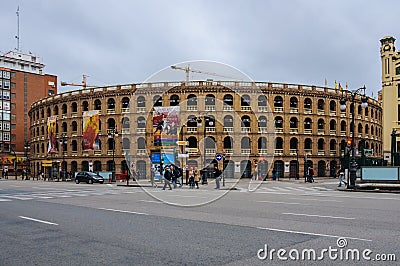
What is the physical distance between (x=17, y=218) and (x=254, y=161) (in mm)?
48320

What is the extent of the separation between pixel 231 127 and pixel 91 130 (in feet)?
68.7

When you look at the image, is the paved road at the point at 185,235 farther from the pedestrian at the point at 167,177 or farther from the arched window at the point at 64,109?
the arched window at the point at 64,109

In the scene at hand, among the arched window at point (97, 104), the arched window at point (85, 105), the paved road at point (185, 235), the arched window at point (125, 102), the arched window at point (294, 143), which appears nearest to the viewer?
the paved road at point (185, 235)

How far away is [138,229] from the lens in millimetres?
11148

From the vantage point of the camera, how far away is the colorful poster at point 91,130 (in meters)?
62.1

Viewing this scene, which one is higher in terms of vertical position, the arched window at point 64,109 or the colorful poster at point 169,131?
the arched window at point 64,109

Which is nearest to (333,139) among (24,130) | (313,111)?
(313,111)

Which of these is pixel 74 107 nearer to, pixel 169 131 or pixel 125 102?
pixel 125 102

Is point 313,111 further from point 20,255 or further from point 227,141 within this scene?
point 20,255

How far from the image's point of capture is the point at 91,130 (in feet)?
207

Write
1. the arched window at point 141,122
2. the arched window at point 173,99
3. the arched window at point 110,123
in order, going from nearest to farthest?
the arched window at point 173,99
the arched window at point 141,122
the arched window at point 110,123

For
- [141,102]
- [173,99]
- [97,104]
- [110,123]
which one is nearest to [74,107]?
[97,104]

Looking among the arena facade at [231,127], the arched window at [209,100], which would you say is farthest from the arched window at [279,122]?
the arched window at [209,100]

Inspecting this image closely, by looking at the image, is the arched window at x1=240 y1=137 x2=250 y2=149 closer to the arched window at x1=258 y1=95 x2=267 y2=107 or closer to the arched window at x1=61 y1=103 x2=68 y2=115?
the arched window at x1=258 y1=95 x2=267 y2=107
